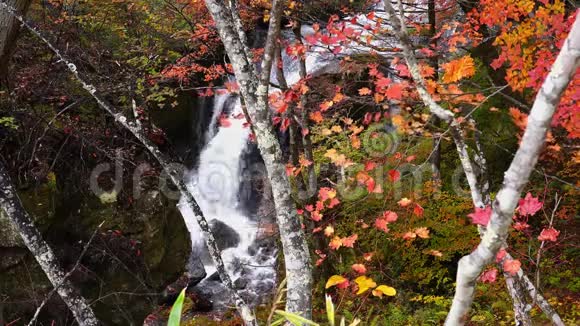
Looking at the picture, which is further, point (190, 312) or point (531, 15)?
point (190, 312)

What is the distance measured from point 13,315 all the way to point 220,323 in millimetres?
3725

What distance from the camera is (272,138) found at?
3.77m

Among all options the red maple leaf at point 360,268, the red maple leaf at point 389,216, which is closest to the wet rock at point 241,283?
the red maple leaf at point 360,268

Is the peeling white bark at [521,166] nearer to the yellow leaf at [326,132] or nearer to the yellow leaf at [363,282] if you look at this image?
the yellow leaf at [363,282]

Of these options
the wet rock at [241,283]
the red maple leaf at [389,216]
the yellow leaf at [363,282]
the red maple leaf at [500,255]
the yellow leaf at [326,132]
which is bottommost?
the wet rock at [241,283]

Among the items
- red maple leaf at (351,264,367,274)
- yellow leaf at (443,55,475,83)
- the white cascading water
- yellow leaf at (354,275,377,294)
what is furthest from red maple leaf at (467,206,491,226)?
the white cascading water

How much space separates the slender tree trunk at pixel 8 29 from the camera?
4090 millimetres

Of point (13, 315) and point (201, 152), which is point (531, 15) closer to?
point (13, 315)

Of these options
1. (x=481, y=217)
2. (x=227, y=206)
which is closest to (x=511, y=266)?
(x=481, y=217)

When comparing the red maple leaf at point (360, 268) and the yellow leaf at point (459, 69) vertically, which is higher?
the yellow leaf at point (459, 69)

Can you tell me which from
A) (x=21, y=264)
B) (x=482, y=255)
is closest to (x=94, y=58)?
(x=21, y=264)

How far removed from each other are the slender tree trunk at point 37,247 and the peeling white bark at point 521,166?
13.4 ft

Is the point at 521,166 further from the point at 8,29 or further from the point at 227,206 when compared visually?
the point at 227,206

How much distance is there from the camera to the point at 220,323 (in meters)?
9.05
